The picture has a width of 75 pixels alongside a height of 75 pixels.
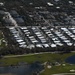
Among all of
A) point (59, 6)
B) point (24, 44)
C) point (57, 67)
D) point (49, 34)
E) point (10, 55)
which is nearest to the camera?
point (57, 67)

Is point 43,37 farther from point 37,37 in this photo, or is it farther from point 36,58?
point 36,58

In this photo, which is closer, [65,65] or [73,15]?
[65,65]

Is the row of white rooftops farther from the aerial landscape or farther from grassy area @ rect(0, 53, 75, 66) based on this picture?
grassy area @ rect(0, 53, 75, 66)

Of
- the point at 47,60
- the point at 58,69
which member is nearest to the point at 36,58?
the point at 47,60

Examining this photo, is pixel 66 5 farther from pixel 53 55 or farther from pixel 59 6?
pixel 53 55

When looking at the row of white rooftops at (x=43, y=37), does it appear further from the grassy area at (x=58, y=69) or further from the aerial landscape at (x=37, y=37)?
the grassy area at (x=58, y=69)

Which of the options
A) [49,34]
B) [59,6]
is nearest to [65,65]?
[49,34]

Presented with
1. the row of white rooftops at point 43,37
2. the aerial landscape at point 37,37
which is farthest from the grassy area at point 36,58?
the row of white rooftops at point 43,37

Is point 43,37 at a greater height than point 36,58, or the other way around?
point 43,37
